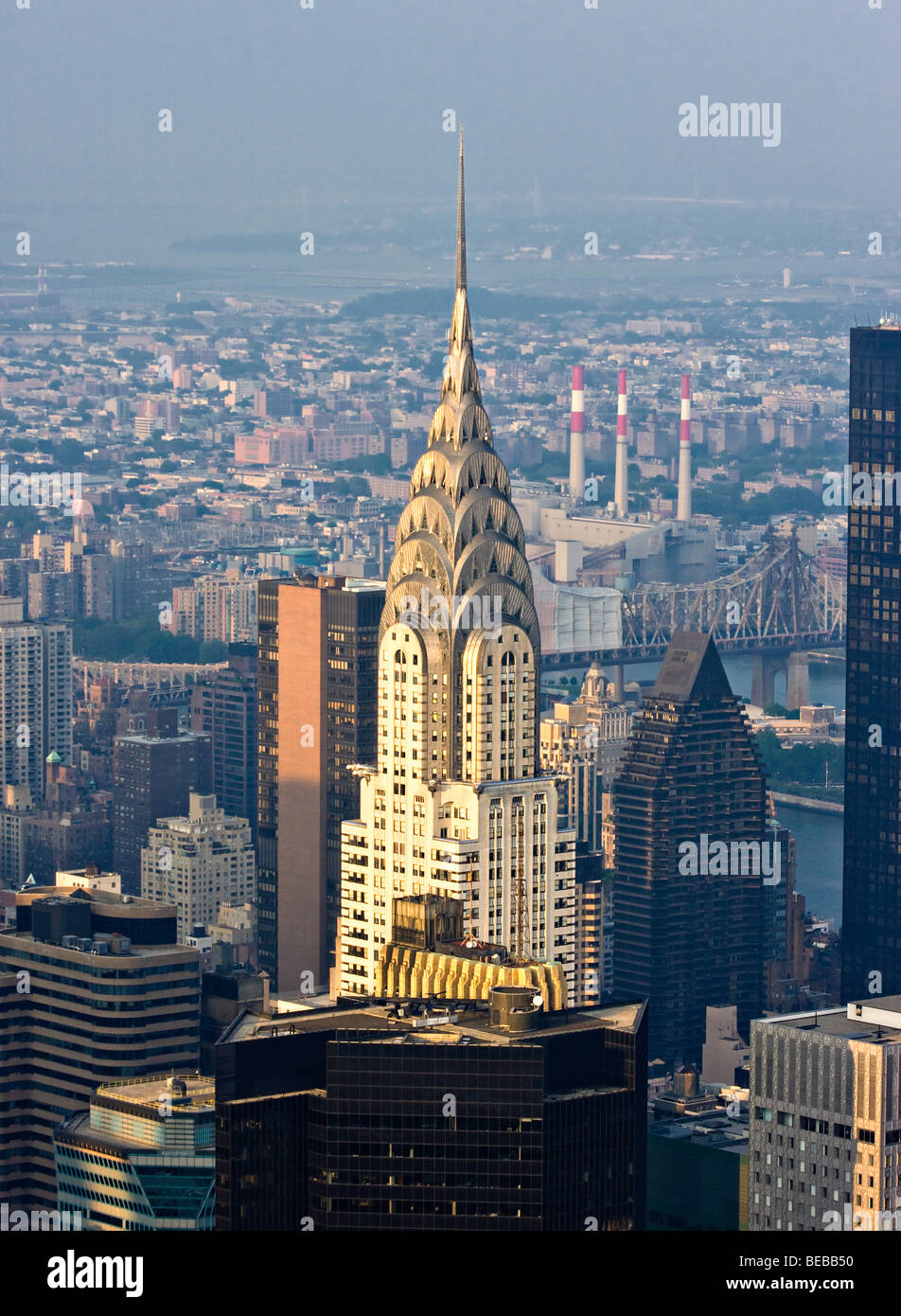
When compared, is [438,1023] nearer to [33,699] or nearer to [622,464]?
[33,699]

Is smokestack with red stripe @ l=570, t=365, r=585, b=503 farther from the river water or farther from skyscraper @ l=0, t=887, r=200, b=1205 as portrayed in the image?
skyscraper @ l=0, t=887, r=200, b=1205

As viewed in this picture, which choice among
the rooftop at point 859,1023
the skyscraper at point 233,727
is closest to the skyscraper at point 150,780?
the skyscraper at point 233,727

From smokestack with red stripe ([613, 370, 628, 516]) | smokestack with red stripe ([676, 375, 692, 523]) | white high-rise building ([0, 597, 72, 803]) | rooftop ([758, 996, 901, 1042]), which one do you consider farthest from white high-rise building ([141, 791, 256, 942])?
smokestack with red stripe ([613, 370, 628, 516])

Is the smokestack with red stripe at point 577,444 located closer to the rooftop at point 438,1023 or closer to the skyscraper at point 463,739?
the skyscraper at point 463,739

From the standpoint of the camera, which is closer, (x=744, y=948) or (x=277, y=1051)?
(x=277, y=1051)

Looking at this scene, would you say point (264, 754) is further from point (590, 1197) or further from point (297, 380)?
point (297, 380)

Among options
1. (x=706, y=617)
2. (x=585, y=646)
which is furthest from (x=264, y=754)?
(x=706, y=617)

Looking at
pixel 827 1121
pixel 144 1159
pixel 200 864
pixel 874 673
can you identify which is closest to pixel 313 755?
pixel 200 864
